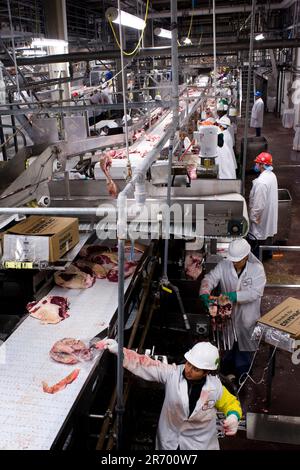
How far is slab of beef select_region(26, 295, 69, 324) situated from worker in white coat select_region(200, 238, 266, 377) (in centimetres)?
159

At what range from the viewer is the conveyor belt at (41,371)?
2.39 meters

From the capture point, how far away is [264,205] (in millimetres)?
6809

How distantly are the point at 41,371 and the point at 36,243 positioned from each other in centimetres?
111

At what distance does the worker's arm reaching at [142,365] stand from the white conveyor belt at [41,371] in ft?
0.54

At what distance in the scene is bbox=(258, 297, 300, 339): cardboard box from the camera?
13.7 ft

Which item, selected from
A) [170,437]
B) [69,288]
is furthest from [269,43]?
[170,437]

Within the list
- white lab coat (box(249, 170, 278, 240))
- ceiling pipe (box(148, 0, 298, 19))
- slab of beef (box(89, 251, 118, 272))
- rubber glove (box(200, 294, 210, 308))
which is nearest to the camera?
slab of beef (box(89, 251, 118, 272))

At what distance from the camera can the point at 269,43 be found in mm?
8711

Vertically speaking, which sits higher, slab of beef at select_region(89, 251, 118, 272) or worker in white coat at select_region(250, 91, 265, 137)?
worker in white coat at select_region(250, 91, 265, 137)

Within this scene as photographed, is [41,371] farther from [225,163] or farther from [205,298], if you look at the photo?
[225,163]

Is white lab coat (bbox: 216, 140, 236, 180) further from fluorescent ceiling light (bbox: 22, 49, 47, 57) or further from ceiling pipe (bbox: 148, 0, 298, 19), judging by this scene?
ceiling pipe (bbox: 148, 0, 298, 19)

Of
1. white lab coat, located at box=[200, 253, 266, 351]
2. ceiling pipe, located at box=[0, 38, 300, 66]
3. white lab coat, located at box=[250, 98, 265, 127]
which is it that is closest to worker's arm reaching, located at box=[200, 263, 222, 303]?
white lab coat, located at box=[200, 253, 266, 351]

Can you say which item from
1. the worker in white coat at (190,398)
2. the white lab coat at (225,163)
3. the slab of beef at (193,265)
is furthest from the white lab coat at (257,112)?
the worker in white coat at (190,398)

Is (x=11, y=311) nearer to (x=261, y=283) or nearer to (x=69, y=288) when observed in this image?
(x=69, y=288)
